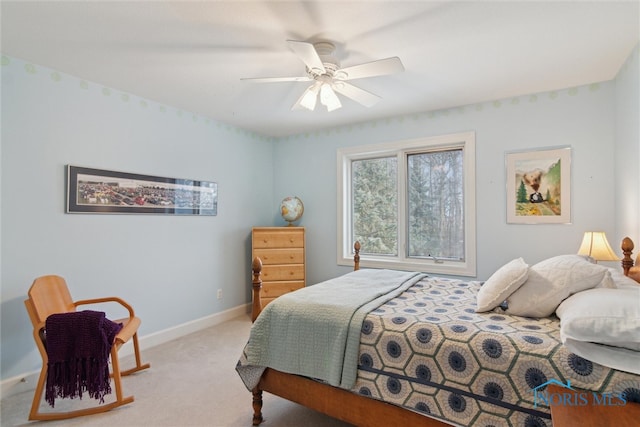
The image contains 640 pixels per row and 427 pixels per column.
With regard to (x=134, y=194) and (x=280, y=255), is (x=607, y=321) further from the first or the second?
(x=134, y=194)

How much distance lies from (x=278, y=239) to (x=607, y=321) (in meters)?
3.31

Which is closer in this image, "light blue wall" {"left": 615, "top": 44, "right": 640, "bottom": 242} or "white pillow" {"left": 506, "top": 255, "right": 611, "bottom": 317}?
"white pillow" {"left": 506, "top": 255, "right": 611, "bottom": 317}

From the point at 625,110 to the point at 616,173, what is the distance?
1.81ft

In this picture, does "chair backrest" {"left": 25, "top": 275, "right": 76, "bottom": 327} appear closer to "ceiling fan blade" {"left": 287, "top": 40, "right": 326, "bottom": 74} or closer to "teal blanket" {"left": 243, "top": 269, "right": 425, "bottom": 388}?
"teal blanket" {"left": 243, "top": 269, "right": 425, "bottom": 388}

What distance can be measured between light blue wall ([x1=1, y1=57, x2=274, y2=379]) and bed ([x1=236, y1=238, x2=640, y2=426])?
5.71 ft

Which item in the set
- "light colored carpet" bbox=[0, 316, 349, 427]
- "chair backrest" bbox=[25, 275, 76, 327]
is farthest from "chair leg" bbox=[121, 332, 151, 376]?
"chair backrest" bbox=[25, 275, 76, 327]

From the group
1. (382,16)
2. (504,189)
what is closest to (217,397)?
(382,16)

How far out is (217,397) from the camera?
2328 mm

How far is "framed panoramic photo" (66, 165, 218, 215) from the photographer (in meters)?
2.76

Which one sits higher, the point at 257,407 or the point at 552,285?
the point at 552,285

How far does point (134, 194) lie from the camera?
3.13m

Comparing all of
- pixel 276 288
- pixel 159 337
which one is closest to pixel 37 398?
pixel 159 337

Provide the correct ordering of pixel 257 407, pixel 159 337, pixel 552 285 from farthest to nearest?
pixel 159 337
pixel 257 407
pixel 552 285

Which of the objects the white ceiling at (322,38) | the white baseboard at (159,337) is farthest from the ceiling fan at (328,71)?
the white baseboard at (159,337)
